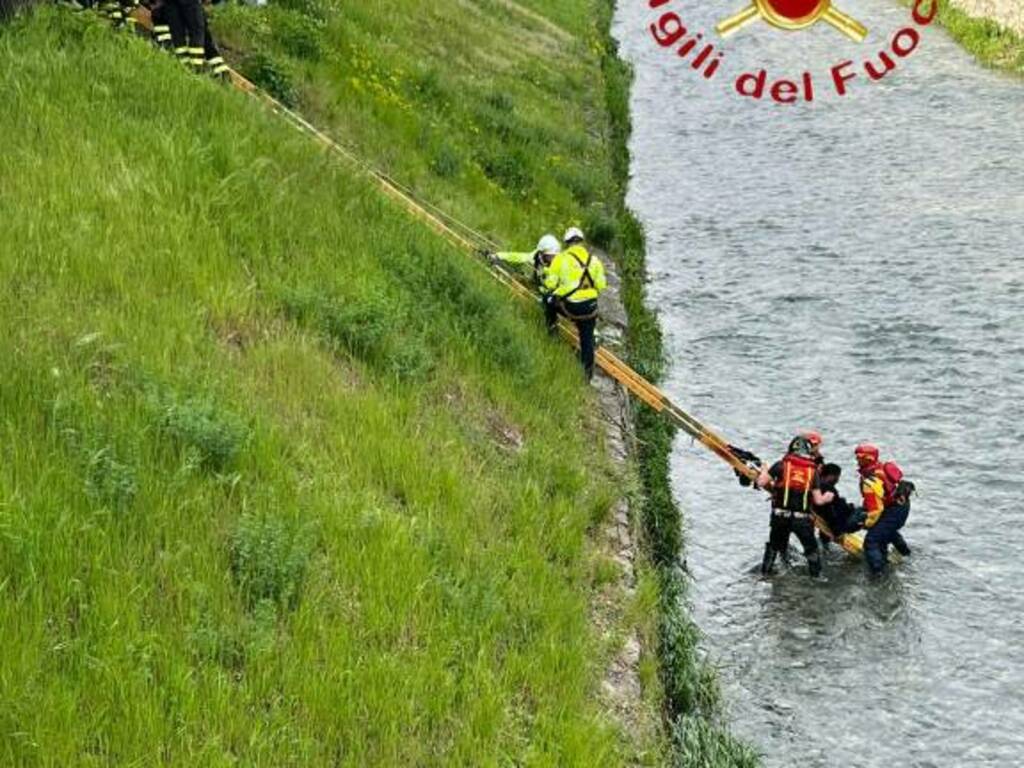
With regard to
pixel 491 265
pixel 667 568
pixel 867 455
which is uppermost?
pixel 491 265

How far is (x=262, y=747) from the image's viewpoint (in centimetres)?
657

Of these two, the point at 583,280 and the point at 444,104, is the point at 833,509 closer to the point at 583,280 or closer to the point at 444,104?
the point at 583,280

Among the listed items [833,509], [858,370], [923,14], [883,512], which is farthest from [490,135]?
[923,14]

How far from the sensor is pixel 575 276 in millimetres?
15398

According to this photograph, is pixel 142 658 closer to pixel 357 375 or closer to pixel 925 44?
pixel 357 375

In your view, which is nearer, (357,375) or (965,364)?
(357,375)

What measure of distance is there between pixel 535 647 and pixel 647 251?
55.3ft

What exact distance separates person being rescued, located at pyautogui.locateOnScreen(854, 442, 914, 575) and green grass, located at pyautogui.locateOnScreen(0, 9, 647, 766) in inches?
137

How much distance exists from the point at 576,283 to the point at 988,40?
101 feet

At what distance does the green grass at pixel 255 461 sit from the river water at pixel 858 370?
2674 millimetres

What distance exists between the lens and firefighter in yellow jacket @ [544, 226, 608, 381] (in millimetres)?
15406

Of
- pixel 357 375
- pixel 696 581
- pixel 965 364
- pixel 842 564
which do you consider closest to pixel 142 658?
pixel 357 375

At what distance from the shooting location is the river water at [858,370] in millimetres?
12023

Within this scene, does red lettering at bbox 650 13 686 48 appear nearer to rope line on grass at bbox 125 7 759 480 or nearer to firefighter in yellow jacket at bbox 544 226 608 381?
firefighter in yellow jacket at bbox 544 226 608 381
